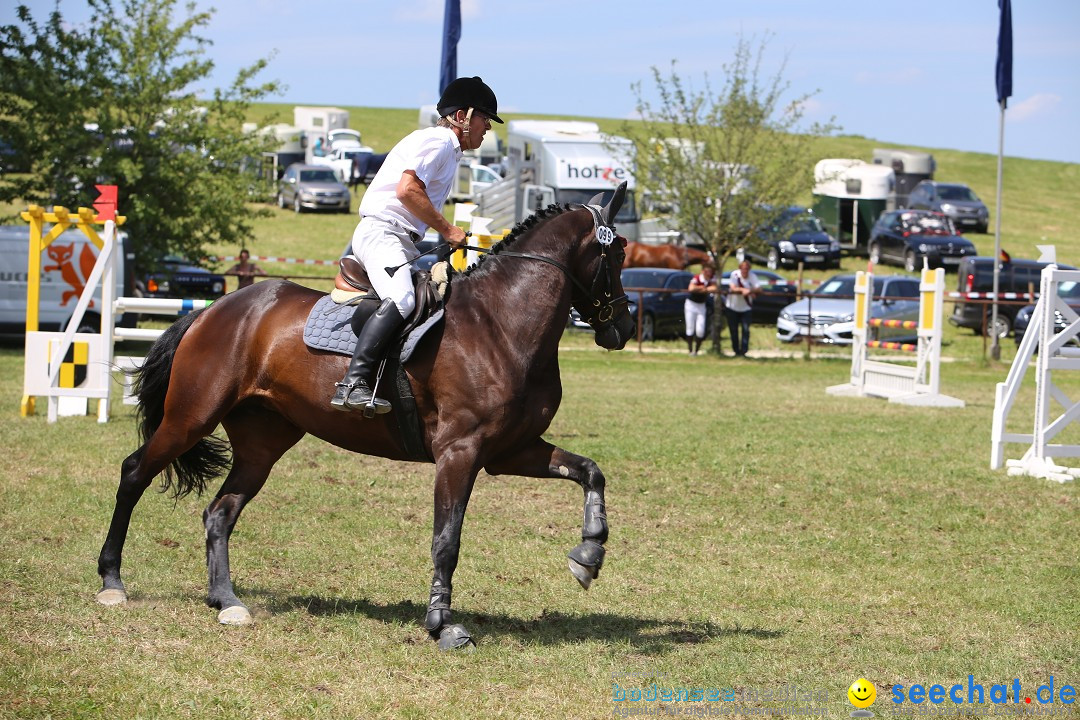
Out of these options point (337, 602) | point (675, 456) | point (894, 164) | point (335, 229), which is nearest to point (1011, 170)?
point (894, 164)

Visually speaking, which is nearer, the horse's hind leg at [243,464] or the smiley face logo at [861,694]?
the smiley face logo at [861,694]

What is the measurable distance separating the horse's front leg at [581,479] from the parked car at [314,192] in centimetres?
4159

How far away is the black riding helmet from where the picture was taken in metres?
6.23

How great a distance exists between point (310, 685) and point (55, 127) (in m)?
22.3

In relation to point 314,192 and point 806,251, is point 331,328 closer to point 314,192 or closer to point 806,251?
point 806,251

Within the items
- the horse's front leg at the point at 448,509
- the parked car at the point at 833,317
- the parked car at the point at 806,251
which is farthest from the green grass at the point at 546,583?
the parked car at the point at 806,251

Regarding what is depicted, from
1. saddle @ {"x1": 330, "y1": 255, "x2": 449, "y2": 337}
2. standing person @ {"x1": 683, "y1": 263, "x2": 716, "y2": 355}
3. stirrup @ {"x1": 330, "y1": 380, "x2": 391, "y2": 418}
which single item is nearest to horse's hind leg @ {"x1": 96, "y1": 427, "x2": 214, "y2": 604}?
stirrup @ {"x1": 330, "y1": 380, "x2": 391, "y2": 418}

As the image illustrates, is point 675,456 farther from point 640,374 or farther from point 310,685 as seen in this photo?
point 640,374

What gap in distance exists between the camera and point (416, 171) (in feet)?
20.0

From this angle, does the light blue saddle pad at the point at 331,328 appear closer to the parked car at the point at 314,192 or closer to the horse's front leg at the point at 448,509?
the horse's front leg at the point at 448,509

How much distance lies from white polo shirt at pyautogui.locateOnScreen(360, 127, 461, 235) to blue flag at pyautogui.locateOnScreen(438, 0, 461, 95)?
15187 mm

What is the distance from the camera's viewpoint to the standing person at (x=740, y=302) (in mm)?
24516

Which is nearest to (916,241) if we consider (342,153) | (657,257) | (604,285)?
(657,257)

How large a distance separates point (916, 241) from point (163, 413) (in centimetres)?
3552
